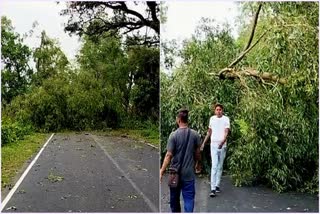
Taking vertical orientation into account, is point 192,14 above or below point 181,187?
above

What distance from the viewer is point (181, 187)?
15.8 ft

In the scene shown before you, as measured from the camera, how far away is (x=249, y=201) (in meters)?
5.03

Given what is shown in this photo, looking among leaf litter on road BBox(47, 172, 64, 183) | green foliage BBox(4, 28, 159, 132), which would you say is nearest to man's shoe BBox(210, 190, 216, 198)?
green foliage BBox(4, 28, 159, 132)

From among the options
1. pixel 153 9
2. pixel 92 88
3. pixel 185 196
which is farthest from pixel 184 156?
pixel 153 9

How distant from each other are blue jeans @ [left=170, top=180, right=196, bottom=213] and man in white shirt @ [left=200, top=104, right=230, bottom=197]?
0.26 metres

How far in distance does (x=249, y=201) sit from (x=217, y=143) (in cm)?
55

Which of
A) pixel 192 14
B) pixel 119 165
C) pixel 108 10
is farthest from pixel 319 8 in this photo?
pixel 119 165

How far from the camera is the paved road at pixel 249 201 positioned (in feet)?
16.4

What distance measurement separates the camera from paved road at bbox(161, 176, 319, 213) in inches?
197

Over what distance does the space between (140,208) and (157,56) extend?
130 cm

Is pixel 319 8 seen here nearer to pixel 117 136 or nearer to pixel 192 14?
pixel 192 14

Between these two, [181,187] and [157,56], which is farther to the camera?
[157,56]

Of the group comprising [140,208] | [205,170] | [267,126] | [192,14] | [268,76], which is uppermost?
[192,14]

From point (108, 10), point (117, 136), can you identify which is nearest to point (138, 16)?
point (108, 10)
